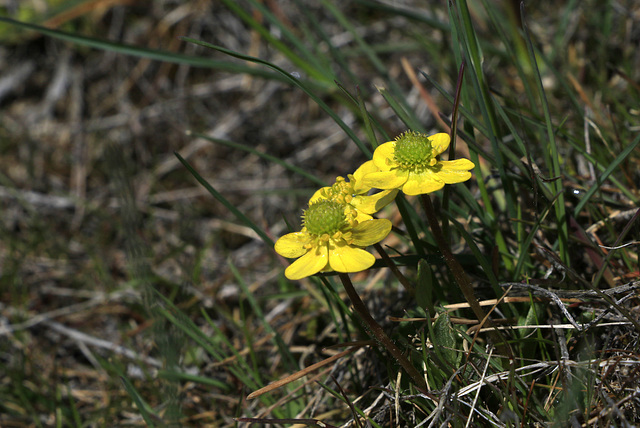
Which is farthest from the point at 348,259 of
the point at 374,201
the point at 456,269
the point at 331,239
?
the point at 456,269

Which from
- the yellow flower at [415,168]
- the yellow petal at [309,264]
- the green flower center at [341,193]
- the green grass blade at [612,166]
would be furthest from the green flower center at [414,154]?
the green grass blade at [612,166]

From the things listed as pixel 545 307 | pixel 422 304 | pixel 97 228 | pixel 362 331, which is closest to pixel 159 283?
pixel 97 228

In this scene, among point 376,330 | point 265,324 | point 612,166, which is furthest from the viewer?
point 265,324

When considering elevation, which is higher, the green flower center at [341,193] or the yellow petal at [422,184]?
the yellow petal at [422,184]

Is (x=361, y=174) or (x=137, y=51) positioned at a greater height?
(x=137, y=51)

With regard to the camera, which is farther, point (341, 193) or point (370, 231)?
point (341, 193)

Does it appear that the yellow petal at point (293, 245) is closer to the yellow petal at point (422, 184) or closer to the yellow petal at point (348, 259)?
the yellow petal at point (348, 259)

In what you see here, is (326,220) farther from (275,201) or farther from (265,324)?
(275,201)
